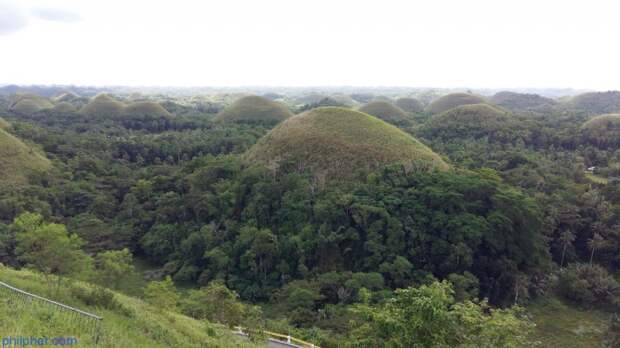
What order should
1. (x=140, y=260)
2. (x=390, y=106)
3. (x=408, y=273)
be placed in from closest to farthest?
(x=408, y=273) < (x=140, y=260) < (x=390, y=106)

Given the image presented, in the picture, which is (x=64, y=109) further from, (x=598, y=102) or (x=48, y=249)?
(x=598, y=102)

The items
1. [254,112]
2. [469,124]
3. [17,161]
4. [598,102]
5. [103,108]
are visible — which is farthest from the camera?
[598,102]

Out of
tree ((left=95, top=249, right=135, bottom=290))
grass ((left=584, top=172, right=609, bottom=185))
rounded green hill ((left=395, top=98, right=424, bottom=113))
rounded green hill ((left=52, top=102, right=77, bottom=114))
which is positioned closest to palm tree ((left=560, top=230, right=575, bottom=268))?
grass ((left=584, top=172, right=609, bottom=185))

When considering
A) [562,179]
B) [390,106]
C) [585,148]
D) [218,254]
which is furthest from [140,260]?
[390,106]

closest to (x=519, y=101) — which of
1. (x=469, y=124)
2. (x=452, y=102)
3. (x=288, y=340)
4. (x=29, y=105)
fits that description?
(x=452, y=102)

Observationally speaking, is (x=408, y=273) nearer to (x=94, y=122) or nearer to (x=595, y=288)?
(x=595, y=288)

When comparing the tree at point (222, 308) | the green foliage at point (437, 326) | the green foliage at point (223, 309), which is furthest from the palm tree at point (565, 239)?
the tree at point (222, 308)
